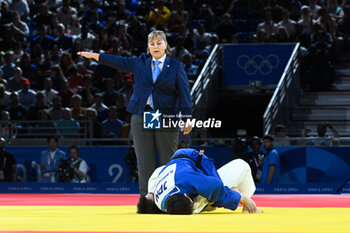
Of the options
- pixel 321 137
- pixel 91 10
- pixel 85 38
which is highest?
pixel 91 10

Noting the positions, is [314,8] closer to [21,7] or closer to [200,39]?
[200,39]

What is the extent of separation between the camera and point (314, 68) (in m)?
19.1

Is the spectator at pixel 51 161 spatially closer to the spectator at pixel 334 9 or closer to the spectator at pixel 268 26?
the spectator at pixel 268 26

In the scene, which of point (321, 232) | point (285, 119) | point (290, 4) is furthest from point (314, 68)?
point (321, 232)

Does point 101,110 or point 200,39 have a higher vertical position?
point 200,39

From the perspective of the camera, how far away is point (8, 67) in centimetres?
2178

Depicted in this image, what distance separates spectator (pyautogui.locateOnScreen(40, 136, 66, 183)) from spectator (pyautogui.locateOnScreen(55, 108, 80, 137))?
0.62 m

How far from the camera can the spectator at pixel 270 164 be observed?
51.8ft

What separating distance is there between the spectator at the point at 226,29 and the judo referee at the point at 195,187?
13801 mm

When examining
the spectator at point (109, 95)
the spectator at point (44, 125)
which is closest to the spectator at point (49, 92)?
the spectator at point (44, 125)

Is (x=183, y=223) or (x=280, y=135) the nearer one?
(x=183, y=223)

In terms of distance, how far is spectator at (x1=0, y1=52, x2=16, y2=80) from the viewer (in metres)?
21.7

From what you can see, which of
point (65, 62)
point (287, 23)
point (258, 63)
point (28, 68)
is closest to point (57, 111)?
point (65, 62)

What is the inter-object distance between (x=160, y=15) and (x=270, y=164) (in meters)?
8.34
